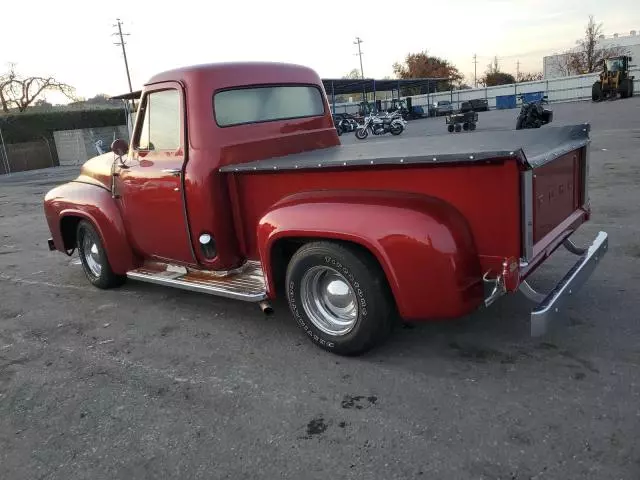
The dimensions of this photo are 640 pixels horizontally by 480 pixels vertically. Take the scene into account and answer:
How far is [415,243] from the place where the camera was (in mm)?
2998

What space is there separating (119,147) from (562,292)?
3.75 m

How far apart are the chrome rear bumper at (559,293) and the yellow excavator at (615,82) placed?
39.8m

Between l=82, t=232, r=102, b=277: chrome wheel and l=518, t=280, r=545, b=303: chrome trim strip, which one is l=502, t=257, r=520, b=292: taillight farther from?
Result: l=82, t=232, r=102, b=277: chrome wheel

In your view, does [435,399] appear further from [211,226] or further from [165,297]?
[165,297]

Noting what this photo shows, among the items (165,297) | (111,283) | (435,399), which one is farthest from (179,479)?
(111,283)

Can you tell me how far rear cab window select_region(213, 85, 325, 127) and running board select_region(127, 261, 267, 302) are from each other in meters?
1.19

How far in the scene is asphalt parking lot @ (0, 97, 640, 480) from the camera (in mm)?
2590

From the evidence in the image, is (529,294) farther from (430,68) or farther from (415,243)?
(430,68)

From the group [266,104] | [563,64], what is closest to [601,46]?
[563,64]

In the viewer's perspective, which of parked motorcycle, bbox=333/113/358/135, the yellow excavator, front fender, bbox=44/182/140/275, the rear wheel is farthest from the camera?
the yellow excavator

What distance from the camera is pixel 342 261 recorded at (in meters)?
3.33

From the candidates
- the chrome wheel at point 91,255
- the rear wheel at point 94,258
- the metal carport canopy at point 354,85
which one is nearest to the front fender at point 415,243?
the rear wheel at point 94,258

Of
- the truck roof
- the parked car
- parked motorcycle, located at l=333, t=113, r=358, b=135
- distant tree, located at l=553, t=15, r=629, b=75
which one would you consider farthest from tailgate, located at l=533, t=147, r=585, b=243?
distant tree, located at l=553, t=15, r=629, b=75

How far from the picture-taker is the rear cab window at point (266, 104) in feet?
14.6
